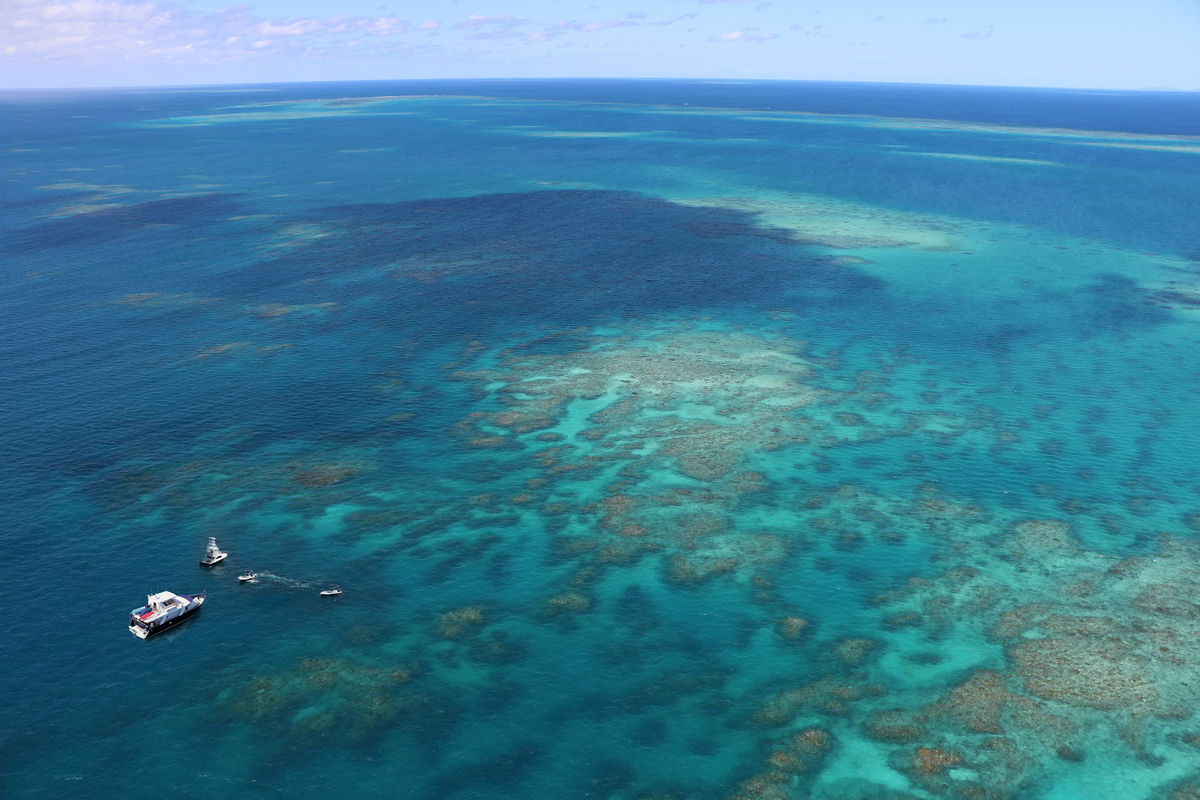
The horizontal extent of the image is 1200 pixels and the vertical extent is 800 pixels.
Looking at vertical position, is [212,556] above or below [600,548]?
above

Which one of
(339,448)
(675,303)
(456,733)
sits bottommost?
(456,733)

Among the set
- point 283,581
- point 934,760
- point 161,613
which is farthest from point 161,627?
point 934,760

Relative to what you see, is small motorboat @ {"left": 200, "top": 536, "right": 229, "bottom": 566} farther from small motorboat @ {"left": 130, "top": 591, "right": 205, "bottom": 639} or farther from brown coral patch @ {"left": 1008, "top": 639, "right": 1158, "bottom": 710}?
brown coral patch @ {"left": 1008, "top": 639, "right": 1158, "bottom": 710}

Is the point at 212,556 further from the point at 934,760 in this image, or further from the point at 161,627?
the point at 934,760

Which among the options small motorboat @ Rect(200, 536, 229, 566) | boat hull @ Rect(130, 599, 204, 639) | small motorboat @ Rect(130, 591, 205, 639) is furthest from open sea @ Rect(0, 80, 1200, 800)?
small motorboat @ Rect(200, 536, 229, 566)

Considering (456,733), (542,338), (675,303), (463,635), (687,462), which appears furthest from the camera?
(675,303)

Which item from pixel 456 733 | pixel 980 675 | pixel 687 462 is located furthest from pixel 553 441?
pixel 980 675

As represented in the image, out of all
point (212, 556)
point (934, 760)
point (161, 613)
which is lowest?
point (934, 760)

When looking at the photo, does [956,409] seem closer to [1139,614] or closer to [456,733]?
[1139,614]
